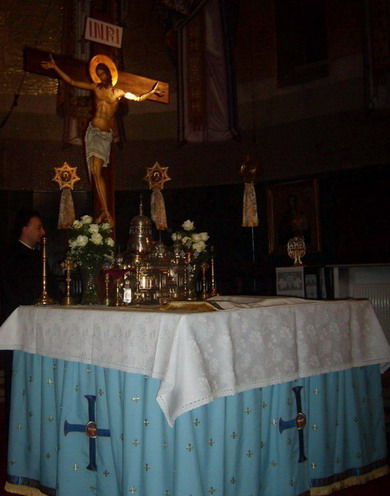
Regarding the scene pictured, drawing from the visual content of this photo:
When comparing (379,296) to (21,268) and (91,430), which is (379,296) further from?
(91,430)

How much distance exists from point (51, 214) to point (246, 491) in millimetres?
7198

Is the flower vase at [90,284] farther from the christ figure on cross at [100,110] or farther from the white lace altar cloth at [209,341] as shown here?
the christ figure on cross at [100,110]

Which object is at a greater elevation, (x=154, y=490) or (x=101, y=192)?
(x=101, y=192)

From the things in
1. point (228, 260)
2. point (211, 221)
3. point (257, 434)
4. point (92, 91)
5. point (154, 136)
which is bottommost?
point (257, 434)

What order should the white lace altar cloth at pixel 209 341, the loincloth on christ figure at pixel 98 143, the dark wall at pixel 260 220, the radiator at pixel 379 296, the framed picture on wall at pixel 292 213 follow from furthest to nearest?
the framed picture on wall at pixel 292 213 → the dark wall at pixel 260 220 → the radiator at pixel 379 296 → the loincloth on christ figure at pixel 98 143 → the white lace altar cloth at pixel 209 341

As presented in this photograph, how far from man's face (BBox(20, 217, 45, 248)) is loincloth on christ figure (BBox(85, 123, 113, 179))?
1.35 m

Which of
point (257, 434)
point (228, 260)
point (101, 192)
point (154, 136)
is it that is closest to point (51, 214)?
point (154, 136)

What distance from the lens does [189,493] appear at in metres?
2.27

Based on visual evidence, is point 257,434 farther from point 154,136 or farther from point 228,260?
point 154,136

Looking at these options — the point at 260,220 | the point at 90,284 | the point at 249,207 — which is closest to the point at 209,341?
the point at 90,284

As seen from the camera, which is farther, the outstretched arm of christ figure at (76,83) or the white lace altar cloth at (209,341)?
the outstretched arm of christ figure at (76,83)

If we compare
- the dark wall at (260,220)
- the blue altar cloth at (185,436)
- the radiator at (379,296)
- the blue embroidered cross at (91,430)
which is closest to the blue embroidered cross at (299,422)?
the blue altar cloth at (185,436)

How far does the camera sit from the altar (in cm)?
235

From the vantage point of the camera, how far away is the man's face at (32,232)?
391cm
